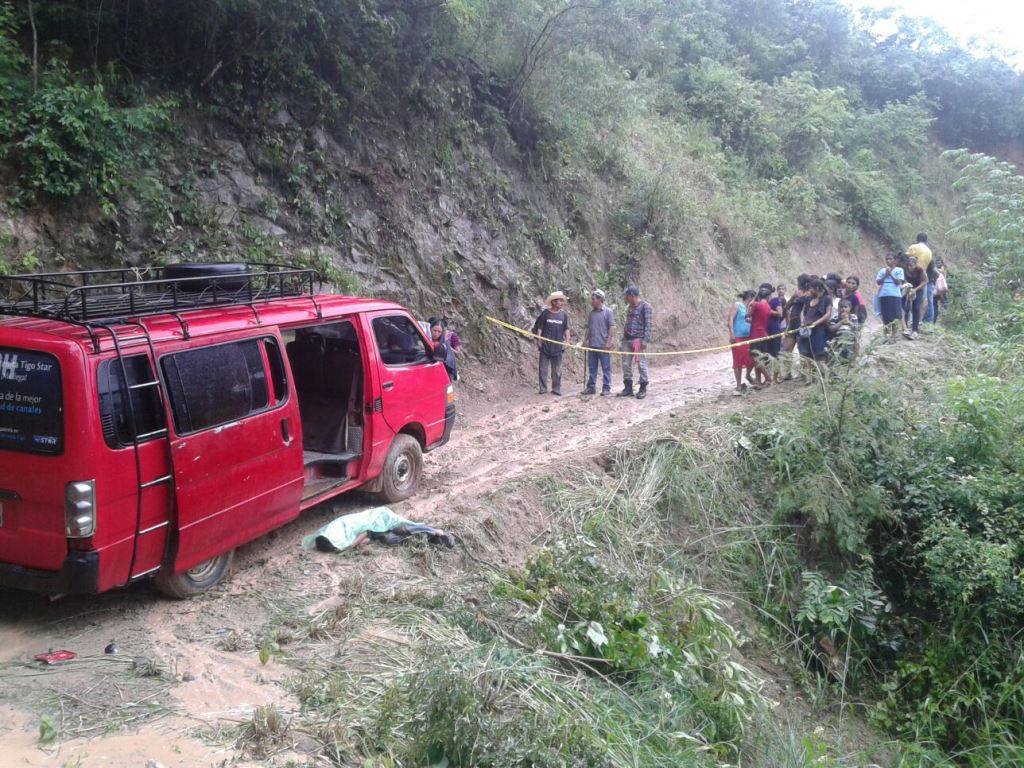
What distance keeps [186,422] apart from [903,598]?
7.12m

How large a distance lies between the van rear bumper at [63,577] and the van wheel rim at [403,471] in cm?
327

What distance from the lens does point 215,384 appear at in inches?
212

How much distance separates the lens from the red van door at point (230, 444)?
507 centimetres

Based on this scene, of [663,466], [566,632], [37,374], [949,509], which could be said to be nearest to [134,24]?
[37,374]

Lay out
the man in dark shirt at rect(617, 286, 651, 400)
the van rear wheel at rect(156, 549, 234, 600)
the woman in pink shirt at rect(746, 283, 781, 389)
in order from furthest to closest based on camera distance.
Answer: the man in dark shirt at rect(617, 286, 651, 400)
the woman in pink shirt at rect(746, 283, 781, 389)
the van rear wheel at rect(156, 549, 234, 600)

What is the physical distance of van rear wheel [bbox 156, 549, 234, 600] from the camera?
5223mm

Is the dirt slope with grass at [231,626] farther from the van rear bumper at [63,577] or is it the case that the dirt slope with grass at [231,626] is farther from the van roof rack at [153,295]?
the van roof rack at [153,295]

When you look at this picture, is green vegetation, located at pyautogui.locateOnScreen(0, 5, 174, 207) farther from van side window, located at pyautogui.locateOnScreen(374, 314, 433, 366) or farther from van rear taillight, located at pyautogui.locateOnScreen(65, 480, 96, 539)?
van rear taillight, located at pyautogui.locateOnScreen(65, 480, 96, 539)

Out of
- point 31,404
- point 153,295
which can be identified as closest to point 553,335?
point 153,295

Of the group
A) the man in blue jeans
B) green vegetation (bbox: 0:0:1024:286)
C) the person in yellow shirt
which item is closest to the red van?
green vegetation (bbox: 0:0:1024:286)

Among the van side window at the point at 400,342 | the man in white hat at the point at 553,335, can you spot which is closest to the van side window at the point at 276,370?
the van side window at the point at 400,342

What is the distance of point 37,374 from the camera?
457cm

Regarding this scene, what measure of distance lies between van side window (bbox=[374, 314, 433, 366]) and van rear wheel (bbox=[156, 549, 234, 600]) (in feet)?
7.74

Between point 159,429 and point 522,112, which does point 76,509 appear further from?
point 522,112
